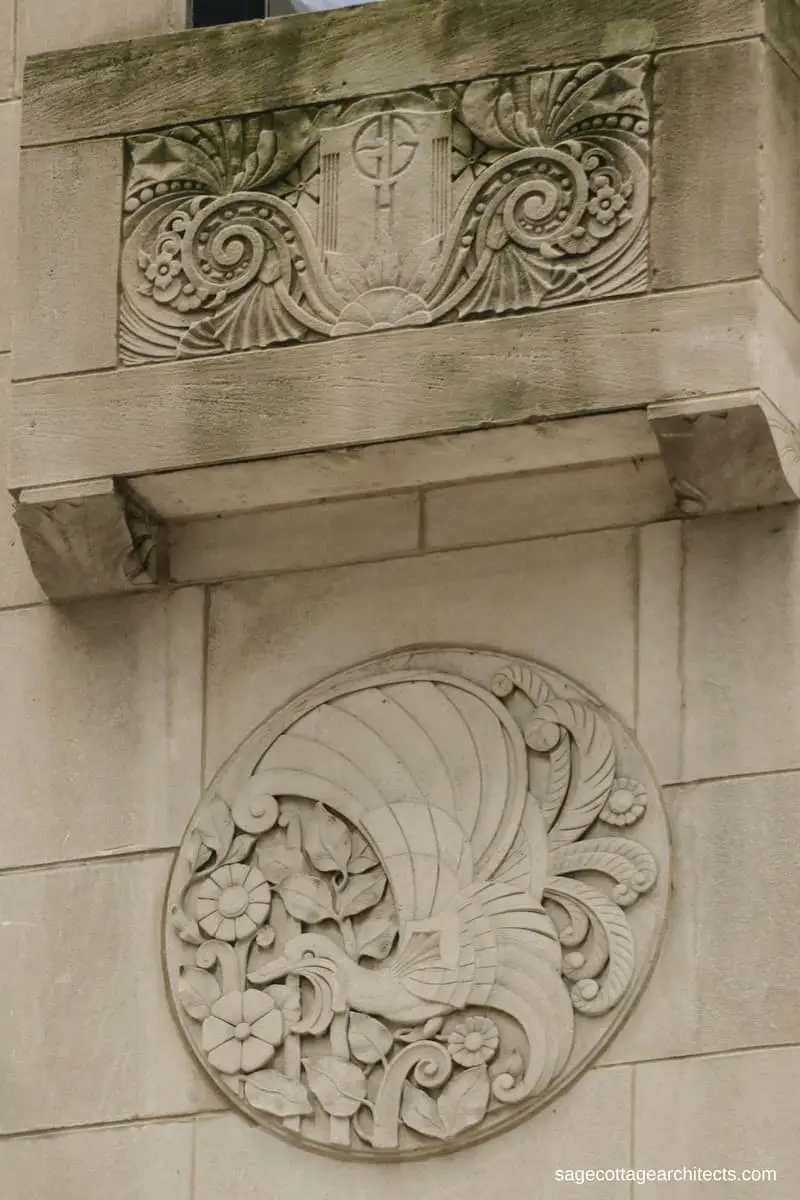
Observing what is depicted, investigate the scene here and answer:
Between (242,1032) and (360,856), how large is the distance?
1.91 ft

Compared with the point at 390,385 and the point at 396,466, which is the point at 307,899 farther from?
the point at 390,385

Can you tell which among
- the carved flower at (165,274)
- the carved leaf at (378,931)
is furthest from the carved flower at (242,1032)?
the carved flower at (165,274)

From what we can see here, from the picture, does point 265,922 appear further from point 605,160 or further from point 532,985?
point 605,160

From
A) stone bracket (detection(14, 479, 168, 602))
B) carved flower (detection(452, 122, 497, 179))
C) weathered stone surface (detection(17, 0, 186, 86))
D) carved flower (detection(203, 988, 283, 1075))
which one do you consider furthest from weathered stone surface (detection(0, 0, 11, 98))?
carved flower (detection(203, 988, 283, 1075))

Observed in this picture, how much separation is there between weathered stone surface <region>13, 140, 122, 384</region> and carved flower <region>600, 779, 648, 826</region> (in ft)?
6.42

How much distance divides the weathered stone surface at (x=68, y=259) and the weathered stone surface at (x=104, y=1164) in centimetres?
219

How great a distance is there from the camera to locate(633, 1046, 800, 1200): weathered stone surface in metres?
11.3

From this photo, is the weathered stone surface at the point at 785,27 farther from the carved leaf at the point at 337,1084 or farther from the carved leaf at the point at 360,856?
the carved leaf at the point at 337,1084

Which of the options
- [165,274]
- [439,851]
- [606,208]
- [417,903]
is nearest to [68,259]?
[165,274]

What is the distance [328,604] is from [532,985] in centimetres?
136

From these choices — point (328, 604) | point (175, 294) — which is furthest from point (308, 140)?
point (328, 604)

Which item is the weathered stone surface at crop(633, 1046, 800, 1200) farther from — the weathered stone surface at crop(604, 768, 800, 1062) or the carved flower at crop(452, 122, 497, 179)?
the carved flower at crop(452, 122, 497, 179)

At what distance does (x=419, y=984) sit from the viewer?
1169cm

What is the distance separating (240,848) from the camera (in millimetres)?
12062
